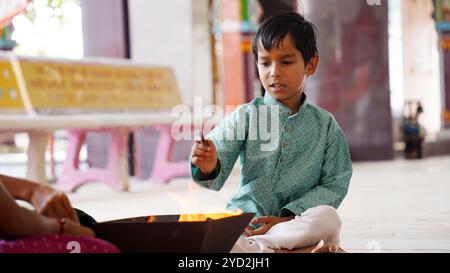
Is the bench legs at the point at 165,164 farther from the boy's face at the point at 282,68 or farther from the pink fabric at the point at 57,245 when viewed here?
the pink fabric at the point at 57,245

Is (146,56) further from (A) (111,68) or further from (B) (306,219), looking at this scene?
(B) (306,219)

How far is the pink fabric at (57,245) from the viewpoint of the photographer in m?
0.72

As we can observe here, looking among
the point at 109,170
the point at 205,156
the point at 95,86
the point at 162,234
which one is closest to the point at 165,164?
the point at 109,170

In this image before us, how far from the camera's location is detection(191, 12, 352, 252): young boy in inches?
44.3

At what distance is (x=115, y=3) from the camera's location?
3.62m

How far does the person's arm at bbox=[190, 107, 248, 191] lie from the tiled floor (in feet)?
0.32

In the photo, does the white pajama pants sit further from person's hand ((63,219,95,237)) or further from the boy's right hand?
person's hand ((63,219,95,237))

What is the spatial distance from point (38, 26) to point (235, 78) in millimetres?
2938

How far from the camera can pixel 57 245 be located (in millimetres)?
728

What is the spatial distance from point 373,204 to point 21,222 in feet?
4.98

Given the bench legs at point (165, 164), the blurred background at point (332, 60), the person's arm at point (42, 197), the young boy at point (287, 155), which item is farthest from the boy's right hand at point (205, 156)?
the bench legs at point (165, 164)

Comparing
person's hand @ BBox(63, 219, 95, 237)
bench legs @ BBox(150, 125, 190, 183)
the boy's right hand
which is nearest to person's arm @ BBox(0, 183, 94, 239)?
person's hand @ BBox(63, 219, 95, 237)

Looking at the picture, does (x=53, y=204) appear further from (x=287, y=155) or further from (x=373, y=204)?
(x=373, y=204)
